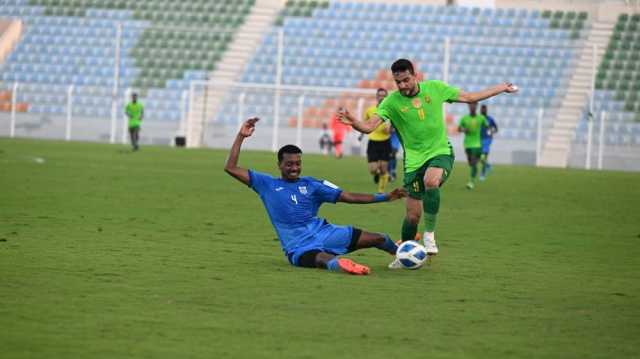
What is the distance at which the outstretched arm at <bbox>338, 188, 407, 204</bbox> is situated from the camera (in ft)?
→ 35.4

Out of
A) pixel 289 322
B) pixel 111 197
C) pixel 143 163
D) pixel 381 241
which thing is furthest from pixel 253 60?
pixel 289 322

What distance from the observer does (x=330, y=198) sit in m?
11.6

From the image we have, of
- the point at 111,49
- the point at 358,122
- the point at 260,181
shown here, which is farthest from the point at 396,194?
the point at 111,49

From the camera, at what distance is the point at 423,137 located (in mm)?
13086

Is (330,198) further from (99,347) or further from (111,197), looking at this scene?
(111,197)

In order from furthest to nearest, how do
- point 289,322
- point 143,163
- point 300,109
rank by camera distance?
point 300,109 → point 143,163 → point 289,322

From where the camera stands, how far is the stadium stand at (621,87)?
44.5 metres

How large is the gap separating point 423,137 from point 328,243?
2096mm

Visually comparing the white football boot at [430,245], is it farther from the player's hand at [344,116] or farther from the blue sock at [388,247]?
the player's hand at [344,116]

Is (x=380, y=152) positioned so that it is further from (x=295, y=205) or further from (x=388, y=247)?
(x=295, y=205)

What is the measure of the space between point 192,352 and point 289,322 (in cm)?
126

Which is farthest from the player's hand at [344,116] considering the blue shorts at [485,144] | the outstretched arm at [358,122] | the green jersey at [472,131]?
the blue shorts at [485,144]

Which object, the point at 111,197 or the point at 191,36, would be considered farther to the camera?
the point at 191,36

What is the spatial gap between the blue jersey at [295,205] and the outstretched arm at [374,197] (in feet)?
0.44
